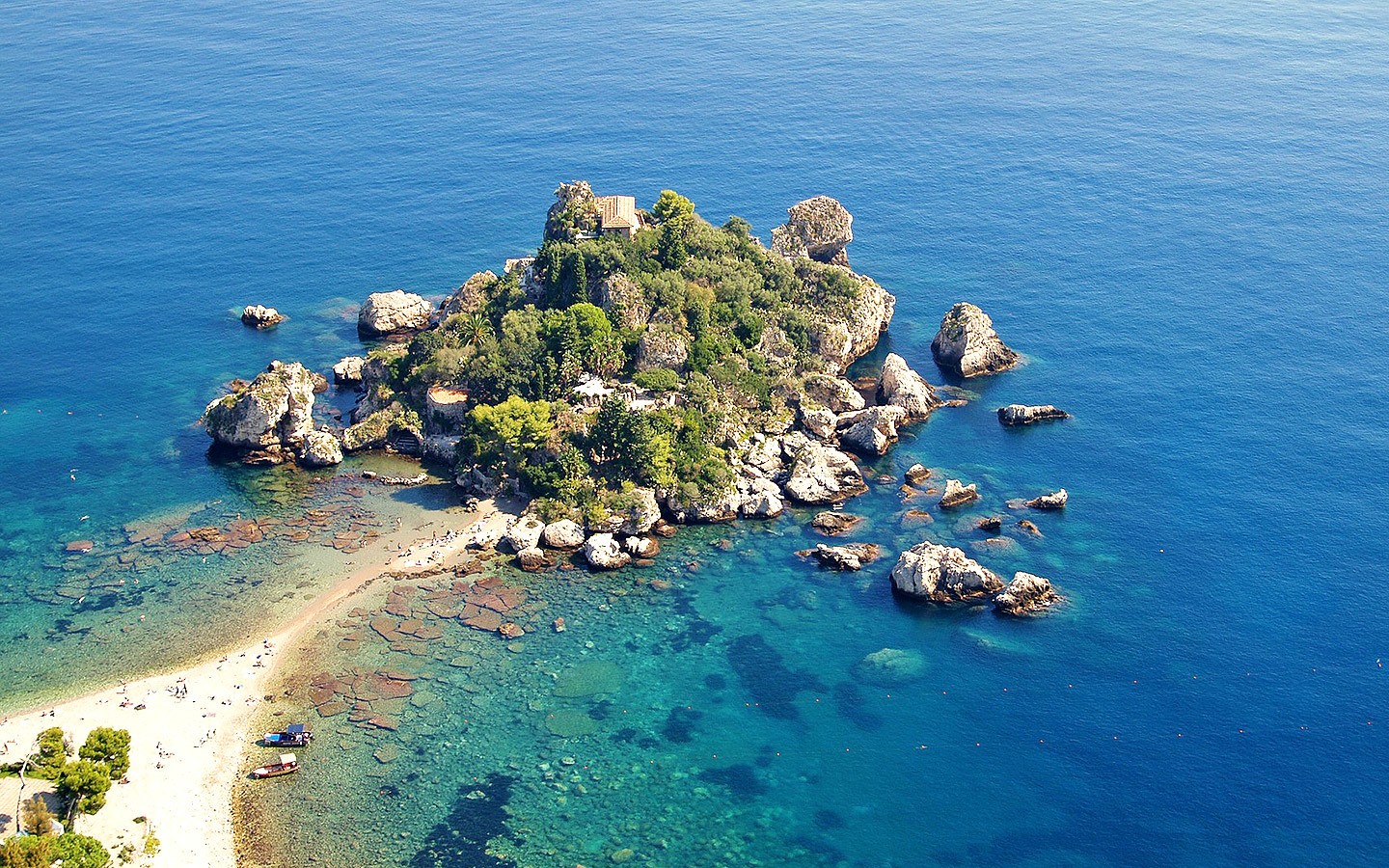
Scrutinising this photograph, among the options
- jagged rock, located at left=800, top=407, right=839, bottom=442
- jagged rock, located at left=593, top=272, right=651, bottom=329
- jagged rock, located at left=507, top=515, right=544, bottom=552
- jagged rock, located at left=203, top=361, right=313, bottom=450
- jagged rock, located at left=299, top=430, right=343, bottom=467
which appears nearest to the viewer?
jagged rock, located at left=507, top=515, right=544, bottom=552

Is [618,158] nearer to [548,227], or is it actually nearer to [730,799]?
[548,227]

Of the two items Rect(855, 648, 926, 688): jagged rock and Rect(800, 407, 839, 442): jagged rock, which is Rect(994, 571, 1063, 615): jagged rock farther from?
Rect(800, 407, 839, 442): jagged rock

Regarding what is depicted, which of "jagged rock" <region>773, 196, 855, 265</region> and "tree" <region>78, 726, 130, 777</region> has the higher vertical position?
"jagged rock" <region>773, 196, 855, 265</region>

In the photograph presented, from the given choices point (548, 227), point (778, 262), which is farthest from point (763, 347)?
point (548, 227)

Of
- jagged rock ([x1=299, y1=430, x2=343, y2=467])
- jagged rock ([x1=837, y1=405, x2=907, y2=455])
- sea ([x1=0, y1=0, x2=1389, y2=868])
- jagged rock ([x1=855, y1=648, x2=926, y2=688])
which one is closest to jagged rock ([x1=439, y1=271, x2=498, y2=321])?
sea ([x1=0, y1=0, x2=1389, y2=868])

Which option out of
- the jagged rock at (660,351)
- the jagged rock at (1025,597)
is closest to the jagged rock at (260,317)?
the jagged rock at (660,351)

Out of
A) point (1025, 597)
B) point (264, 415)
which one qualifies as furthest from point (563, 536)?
point (1025, 597)

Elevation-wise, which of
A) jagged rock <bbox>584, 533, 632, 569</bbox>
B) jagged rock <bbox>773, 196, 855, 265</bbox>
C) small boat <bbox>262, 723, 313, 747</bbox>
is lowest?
small boat <bbox>262, 723, 313, 747</bbox>
